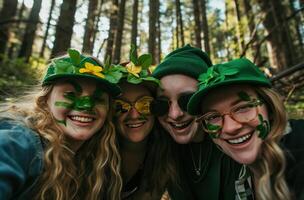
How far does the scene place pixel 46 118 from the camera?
10.2 feet

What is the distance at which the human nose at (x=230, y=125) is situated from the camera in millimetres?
2656

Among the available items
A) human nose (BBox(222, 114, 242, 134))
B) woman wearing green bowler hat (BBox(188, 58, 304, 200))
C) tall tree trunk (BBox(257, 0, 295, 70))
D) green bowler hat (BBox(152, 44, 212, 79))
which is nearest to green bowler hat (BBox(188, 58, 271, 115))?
woman wearing green bowler hat (BBox(188, 58, 304, 200))

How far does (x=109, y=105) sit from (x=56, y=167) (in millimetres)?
806

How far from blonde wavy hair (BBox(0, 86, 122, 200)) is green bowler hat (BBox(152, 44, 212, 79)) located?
2.49ft

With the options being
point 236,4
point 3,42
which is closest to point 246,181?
point 3,42

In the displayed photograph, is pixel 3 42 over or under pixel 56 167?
over

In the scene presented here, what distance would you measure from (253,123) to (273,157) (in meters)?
0.28

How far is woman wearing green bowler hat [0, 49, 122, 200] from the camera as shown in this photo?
2.71 m

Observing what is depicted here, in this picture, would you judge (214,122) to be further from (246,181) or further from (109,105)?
(109,105)

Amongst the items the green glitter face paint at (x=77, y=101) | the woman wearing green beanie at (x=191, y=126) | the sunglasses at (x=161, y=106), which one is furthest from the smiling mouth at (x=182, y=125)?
the green glitter face paint at (x=77, y=101)

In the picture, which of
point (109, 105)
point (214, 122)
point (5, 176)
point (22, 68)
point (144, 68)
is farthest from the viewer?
point (22, 68)

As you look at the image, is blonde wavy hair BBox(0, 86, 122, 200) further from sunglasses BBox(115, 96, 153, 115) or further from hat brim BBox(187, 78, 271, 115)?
hat brim BBox(187, 78, 271, 115)

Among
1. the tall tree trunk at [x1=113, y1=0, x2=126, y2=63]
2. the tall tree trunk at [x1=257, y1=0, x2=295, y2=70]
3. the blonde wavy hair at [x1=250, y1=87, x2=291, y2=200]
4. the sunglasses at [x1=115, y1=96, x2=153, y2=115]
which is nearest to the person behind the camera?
the blonde wavy hair at [x1=250, y1=87, x2=291, y2=200]

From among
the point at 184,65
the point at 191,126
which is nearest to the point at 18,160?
the point at 191,126
